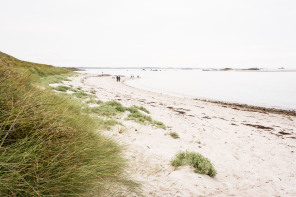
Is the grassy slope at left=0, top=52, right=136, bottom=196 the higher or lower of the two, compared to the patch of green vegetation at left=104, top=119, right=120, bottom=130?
higher

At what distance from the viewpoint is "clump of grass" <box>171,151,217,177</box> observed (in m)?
4.55

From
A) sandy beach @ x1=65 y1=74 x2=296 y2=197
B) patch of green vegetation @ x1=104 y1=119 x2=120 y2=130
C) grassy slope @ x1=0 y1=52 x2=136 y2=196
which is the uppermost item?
grassy slope @ x1=0 y1=52 x2=136 y2=196

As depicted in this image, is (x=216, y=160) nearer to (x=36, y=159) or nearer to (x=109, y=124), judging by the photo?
(x=109, y=124)

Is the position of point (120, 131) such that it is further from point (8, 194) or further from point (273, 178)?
point (273, 178)

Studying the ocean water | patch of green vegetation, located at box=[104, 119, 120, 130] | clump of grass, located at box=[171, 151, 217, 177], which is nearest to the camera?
clump of grass, located at box=[171, 151, 217, 177]

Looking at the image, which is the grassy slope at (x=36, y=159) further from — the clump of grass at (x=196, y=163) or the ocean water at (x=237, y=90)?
the ocean water at (x=237, y=90)

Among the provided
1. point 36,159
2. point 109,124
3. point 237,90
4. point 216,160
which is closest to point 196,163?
point 216,160

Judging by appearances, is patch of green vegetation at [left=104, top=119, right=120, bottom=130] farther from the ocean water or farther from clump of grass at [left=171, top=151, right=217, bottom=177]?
the ocean water

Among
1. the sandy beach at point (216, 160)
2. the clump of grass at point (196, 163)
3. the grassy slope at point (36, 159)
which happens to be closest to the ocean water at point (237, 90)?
the sandy beach at point (216, 160)

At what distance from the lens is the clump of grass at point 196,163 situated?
14.9ft

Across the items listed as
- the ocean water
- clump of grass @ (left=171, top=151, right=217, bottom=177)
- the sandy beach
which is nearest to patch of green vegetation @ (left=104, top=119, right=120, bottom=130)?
the sandy beach

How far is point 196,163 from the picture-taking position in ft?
15.8

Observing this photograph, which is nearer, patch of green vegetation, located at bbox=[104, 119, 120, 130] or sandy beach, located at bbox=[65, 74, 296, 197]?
sandy beach, located at bbox=[65, 74, 296, 197]

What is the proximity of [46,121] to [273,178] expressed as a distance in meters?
6.25
